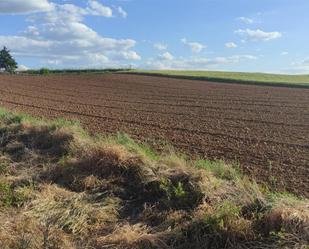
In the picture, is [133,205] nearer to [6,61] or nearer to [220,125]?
[220,125]

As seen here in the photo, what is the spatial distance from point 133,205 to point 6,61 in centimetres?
8688

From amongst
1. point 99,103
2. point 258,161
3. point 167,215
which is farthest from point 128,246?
point 99,103

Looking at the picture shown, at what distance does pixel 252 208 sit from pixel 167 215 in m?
1.27

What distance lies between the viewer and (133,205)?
8164 mm

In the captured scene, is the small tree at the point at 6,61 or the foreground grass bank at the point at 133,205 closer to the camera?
the foreground grass bank at the point at 133,205

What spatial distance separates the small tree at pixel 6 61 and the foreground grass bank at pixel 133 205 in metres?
83.0

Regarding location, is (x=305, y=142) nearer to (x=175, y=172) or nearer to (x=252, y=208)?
(x=175, y=172)

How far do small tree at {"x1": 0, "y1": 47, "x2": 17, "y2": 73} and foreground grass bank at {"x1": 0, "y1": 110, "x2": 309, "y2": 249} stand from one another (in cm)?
8302

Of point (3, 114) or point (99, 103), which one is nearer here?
point (3, 114)

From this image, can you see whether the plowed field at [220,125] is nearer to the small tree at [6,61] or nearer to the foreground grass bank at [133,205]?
the foreground grass bank at [133,205]

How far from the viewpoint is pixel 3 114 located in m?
17.2

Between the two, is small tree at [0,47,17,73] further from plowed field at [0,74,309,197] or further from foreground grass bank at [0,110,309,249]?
foreground grass bank at [0,110,309,249]

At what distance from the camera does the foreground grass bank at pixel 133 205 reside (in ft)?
20.8

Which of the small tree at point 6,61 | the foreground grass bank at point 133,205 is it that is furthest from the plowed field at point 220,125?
the small tree at point 6,61
